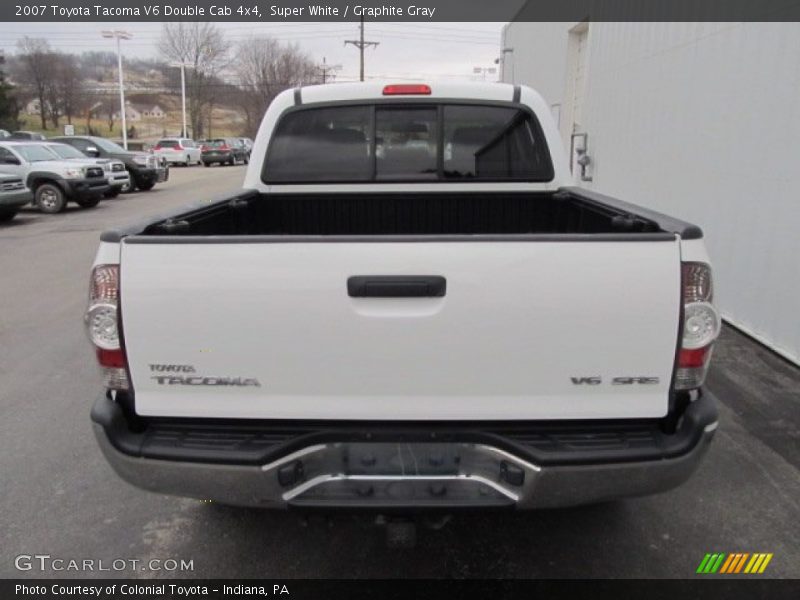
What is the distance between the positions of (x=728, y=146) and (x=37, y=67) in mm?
85175

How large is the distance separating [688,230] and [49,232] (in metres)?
13.7

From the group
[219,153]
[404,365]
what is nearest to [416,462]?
[404,365]

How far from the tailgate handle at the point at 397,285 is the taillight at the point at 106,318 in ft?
2.75

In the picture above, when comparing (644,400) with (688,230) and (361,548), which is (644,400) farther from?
(361,548)

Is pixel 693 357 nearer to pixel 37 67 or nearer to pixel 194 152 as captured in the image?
pixel 194 152

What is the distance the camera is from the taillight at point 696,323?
84.0 inches

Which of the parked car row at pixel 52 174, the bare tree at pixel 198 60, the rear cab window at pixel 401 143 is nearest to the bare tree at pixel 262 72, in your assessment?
the bare tree at pixel 198 60

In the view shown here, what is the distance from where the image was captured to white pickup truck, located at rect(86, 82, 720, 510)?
210cm

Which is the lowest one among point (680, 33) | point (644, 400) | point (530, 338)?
point (644, 400)

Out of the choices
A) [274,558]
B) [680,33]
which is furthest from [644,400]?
[680,33]

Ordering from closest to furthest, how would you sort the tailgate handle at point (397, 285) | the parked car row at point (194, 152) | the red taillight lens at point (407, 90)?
the tailgate handle at point (397, 285), the red taillight lens at point (407, 90), the parked car row at point (194, 152)

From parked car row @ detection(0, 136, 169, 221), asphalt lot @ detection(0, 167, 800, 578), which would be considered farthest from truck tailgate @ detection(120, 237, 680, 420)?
parked car row @ detection(0, 136, 169, 221)

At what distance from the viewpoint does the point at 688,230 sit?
217cm

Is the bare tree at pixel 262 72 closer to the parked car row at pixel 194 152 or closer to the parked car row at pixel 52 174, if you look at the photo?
the parked car row at pixel 194 152
